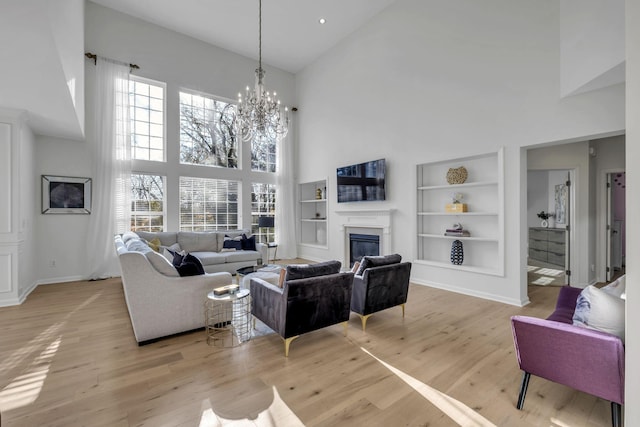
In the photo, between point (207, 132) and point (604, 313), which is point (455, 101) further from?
point (207, 132)

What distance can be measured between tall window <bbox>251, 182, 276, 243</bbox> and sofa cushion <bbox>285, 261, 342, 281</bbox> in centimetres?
523

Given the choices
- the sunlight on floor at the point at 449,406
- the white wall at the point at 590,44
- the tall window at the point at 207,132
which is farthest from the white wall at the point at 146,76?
the white wall at the point at 590,44

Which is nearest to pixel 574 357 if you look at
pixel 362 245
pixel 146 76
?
pixel 362 245

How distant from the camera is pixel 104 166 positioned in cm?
572

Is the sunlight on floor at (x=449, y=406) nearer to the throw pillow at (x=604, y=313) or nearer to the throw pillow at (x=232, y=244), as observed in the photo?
the throw pillow at (x=604, y=313)

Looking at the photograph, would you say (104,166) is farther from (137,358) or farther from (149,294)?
(137,358)

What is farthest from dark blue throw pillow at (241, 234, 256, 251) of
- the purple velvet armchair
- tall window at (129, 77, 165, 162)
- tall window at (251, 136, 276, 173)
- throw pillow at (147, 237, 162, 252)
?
the purple velvet armchair

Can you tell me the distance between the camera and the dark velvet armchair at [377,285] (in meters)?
3.26

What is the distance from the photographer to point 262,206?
809 cm

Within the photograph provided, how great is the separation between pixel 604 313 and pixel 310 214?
7.28 meters

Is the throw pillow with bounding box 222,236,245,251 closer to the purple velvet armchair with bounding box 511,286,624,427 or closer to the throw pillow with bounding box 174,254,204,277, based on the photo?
the throw pillow with bounding box 174,254,204,277

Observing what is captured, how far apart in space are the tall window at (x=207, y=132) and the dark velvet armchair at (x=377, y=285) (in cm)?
507

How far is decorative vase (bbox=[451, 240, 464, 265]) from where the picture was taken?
4.95m

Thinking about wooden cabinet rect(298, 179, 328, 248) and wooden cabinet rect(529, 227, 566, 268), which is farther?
wooden cabinet rect(298, 179, 328, 248)
